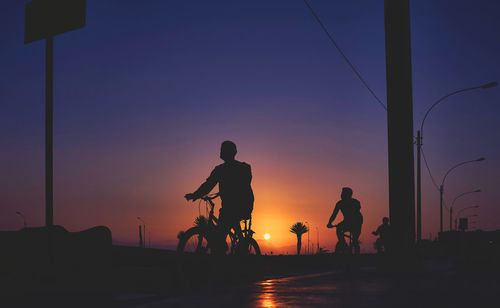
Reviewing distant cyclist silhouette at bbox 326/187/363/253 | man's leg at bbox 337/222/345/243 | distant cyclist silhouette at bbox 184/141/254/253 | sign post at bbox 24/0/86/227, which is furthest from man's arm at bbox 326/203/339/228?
sign post at bbox 24/0/86/227

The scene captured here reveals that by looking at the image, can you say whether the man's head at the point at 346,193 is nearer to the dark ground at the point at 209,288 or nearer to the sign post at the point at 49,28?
the dark ground at the point at 209,288

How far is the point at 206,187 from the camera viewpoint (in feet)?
28.5

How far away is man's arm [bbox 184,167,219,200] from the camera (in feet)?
28.2

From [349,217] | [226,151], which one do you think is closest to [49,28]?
[226,151]

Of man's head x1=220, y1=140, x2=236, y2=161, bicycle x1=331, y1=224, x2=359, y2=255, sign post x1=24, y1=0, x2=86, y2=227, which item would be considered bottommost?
bicycle x1=331, y1=224, x2=359, y2=255

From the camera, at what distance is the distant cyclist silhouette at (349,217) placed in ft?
42.7

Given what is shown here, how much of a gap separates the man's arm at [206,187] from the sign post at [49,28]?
6.56 ft

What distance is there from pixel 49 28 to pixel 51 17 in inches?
5.5

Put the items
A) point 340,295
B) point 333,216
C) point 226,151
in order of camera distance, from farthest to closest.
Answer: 1. point 333,216
2. point 226,151
3. point 340,295

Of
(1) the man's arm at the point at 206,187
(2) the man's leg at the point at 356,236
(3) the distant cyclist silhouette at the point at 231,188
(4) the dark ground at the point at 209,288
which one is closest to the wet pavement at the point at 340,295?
(4) the dark ground at the point at 209,288

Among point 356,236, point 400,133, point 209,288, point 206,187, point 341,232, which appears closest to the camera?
point 209,288

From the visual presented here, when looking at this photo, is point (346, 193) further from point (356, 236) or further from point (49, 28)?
point (49, 28)

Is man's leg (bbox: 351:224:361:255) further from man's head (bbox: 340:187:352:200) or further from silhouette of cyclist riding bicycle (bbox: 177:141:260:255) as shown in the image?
silhouette of cyclist riding bicycle (bbox: 177:141:260:255)

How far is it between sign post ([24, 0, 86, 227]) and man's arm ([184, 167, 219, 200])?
6.56ft
